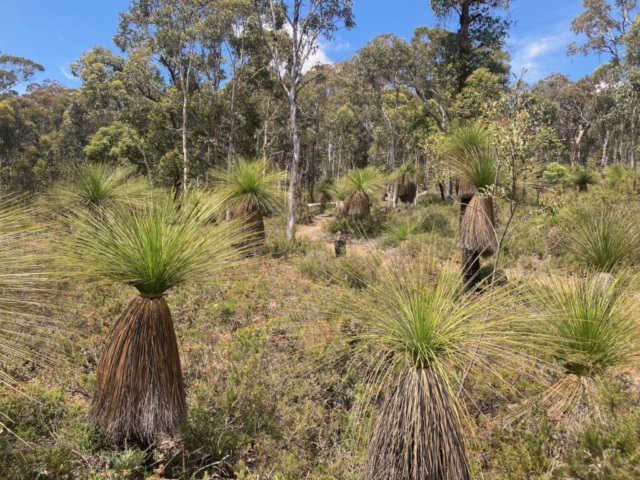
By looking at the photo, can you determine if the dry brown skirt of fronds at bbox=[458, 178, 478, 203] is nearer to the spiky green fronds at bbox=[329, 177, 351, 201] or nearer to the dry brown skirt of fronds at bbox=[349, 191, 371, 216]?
the dry brown skirt of fronds at bbox=[349, 191, 371, 216]

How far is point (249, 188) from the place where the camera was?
8.74 meters

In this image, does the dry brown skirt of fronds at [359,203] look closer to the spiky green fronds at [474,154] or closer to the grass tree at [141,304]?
the spiky green fronds at [474,154]

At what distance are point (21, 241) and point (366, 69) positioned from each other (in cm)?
2358

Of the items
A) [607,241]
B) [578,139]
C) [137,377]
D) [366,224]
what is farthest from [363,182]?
[578,139]

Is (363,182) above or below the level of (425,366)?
above

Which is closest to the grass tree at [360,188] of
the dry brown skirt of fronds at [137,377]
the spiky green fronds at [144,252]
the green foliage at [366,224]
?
the green foliage at [366,224]

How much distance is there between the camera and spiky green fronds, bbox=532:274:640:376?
2523 mm

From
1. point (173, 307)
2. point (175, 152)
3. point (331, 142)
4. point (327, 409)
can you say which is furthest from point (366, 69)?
point (327, 409)

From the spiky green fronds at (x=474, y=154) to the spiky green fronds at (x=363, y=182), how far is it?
8.45m

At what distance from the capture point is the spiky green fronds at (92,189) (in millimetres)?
6480

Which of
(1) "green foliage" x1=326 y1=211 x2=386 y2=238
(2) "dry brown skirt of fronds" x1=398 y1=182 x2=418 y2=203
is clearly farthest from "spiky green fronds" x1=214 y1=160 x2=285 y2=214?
(2) "dry brown skirt of fronds" x1=398 y1=182 x2=418 y2=203

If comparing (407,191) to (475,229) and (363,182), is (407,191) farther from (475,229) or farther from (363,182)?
(475,229)

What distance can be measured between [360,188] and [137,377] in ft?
41.3

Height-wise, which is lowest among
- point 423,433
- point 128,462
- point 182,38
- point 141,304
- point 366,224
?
point 128,462
